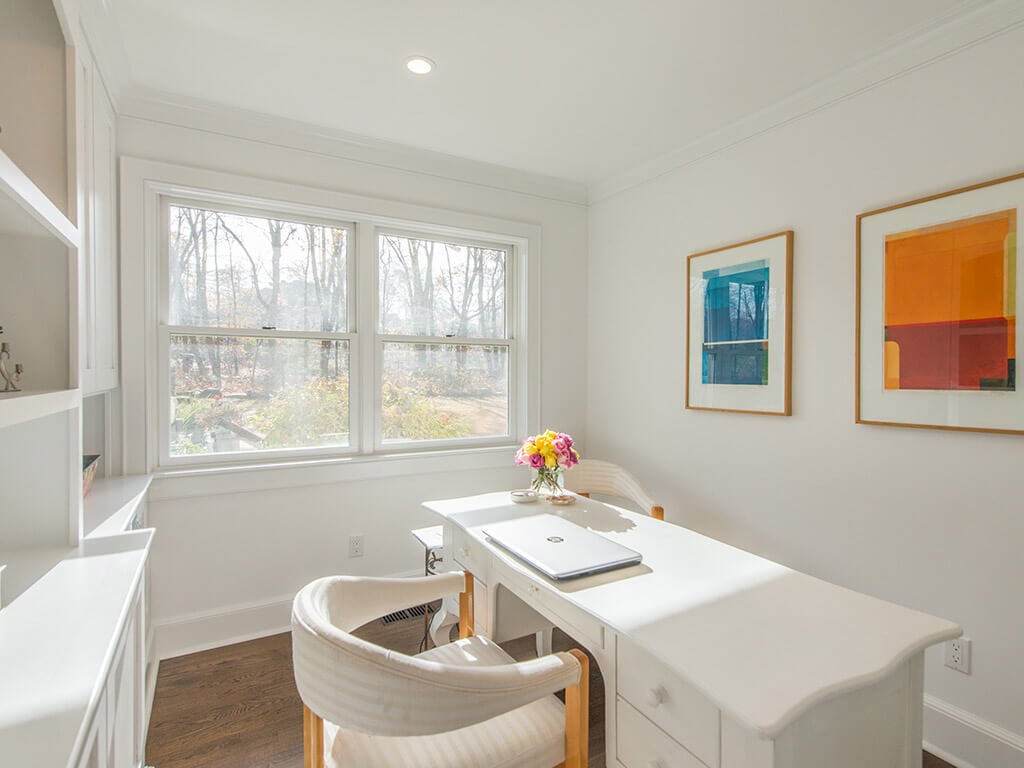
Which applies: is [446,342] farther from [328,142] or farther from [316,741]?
[316,741]

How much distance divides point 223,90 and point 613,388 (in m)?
2.51

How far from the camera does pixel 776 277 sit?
93.5 inches

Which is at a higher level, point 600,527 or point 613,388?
point 613,388

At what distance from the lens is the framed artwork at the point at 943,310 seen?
1.69m

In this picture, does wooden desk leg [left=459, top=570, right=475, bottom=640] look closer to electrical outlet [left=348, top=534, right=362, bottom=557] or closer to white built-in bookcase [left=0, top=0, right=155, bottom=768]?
white built-in bookcase [left=0, top=0, right=155, bottom=768]

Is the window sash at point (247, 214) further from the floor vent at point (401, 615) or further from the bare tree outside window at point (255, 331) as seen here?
the floor vent at point (401, 615)

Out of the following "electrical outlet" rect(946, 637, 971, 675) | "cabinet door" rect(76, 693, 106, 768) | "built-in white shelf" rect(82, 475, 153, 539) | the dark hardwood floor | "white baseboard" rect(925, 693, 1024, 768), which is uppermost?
Answer: "built-in white shelf" rect(82, 475, 153, 539)

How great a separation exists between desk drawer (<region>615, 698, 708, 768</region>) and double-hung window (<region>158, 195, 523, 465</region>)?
2.02 m

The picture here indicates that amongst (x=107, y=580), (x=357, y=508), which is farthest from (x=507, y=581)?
(x=357, y=508)

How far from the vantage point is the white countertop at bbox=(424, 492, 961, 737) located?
932 mm

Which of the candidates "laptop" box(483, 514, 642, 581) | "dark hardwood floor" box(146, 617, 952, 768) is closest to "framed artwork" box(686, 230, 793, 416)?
"laptop" box(483, 514, 642, 581)

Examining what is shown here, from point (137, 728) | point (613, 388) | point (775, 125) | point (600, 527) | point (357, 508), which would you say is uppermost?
point (775, 125)

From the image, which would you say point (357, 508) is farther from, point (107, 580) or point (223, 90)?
point (223, 90)

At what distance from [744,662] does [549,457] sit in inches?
46.8
